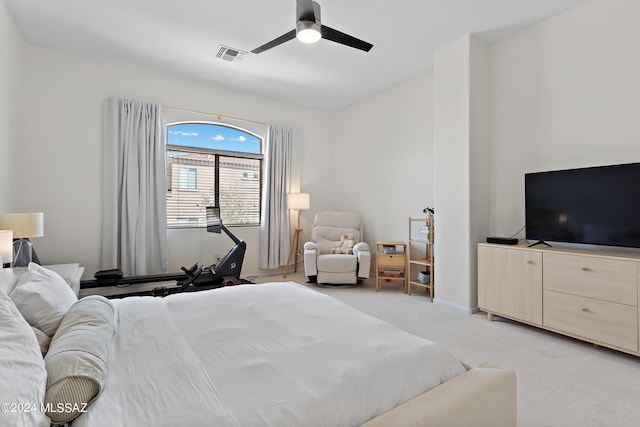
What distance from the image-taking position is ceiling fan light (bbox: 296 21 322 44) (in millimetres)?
2300

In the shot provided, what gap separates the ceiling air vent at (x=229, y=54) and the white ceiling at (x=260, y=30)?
0.06m

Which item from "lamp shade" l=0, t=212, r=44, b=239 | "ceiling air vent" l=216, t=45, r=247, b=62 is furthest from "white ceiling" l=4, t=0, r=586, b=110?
"lamp shade" l=0, t=212, r=44, b=239

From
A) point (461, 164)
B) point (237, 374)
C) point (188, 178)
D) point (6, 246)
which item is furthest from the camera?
point (188, 178)

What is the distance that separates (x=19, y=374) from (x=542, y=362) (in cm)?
287

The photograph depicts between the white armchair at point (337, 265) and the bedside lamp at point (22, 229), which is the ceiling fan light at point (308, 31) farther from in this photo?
the white armchair at point (337, 265)

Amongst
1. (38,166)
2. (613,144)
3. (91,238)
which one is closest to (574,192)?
(613,144)

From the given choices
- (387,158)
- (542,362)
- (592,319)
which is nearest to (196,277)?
(387,158)

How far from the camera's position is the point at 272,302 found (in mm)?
1939

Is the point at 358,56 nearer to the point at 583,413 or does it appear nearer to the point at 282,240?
the point at 282,240

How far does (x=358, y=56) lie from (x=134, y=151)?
10.1ft

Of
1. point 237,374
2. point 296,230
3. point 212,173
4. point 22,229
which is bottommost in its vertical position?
point 237,374

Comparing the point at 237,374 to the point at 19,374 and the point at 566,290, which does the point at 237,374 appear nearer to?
the point at 19,374

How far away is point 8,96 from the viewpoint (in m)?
3.02

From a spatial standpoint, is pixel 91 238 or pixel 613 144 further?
pixel 91 238
